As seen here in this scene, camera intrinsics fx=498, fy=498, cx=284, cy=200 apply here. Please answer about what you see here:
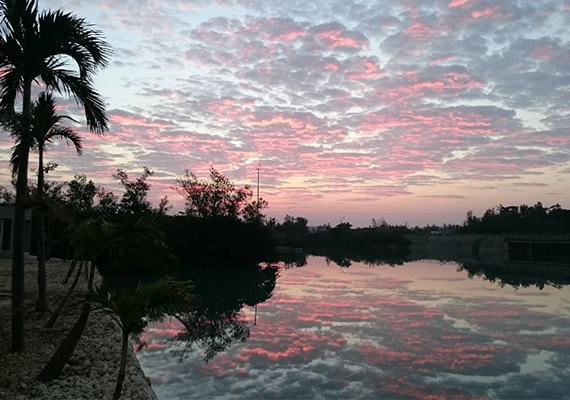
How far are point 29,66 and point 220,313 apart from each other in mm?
9348

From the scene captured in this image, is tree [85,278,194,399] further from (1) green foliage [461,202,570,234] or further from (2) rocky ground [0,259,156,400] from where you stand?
(1) green foliage [461,202,570,234]

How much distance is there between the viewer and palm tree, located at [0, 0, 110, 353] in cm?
636

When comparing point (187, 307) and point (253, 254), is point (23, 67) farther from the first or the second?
point (253, 254)

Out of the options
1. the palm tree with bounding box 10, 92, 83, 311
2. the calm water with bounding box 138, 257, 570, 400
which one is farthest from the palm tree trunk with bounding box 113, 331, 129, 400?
the palm tree with bounding box 10, 92, 83, 311

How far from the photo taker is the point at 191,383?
23.8ft

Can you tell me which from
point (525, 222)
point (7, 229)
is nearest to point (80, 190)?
point (7, 229)

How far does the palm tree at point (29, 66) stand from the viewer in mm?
6363

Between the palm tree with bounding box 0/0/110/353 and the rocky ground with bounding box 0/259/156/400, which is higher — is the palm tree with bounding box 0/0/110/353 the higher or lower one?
the higher one

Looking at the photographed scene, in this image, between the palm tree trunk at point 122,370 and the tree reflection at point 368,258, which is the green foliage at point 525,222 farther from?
the palm tree trunk at point 122,370

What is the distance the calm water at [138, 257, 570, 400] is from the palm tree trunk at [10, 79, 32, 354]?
1958mm

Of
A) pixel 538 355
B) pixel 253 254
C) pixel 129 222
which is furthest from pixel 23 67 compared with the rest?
pixel 253 254

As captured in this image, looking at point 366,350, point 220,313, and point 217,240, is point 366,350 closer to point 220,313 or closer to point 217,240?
point 220,313

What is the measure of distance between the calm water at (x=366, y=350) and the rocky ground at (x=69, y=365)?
749 millimetres

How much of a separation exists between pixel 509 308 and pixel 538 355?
6.76m
